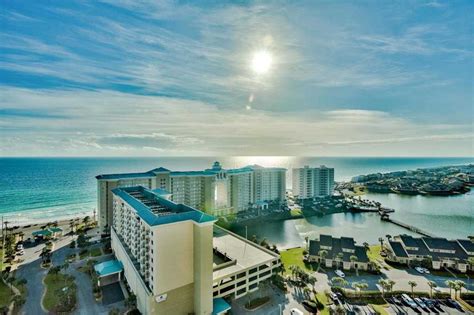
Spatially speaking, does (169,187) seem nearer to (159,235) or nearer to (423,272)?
(159,235)

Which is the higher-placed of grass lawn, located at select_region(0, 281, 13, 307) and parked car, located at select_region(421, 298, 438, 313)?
grass lawn, located at select_region(0, 281, 13, 307)

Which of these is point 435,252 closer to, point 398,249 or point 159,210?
point 398,249

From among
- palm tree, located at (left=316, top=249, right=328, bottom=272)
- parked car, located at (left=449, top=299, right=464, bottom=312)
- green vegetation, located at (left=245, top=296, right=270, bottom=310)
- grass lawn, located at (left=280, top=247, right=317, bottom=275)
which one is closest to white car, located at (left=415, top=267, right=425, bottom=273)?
parked car, located at (left=449, top=299, right=464, bottom=312)

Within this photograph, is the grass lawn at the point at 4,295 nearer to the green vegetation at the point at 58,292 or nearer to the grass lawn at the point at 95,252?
the green vegetation at the point at 58,292

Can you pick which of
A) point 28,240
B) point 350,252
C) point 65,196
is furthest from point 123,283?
point 65,196

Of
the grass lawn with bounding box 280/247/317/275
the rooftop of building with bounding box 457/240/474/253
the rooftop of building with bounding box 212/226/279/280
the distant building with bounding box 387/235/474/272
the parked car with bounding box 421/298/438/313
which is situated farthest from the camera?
the rooftop of building with bounding box 457/240/474/253

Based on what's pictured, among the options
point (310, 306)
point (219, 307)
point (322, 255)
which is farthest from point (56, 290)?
point (322, 255)

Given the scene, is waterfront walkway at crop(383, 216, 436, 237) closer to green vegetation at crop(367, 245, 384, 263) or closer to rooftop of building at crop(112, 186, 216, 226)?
green vegetation at crop(367, 245, 384, 263)
